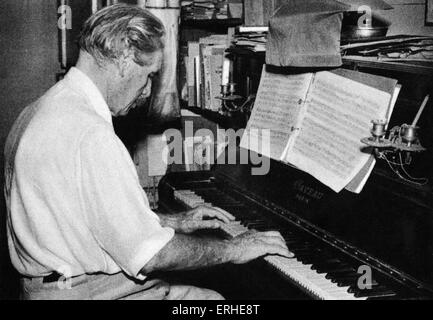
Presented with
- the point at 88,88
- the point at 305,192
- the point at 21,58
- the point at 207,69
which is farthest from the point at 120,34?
the point at 21,58

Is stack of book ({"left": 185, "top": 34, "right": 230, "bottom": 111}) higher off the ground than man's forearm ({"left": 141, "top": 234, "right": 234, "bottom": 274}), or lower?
higher

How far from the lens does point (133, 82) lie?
6.34 feet

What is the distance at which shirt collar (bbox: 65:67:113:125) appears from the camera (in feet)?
6.05

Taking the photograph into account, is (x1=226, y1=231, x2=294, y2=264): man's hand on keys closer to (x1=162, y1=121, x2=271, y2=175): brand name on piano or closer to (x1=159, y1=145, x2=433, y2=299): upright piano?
(x1=159, y1=145, x2=433, y2=299): upright piano

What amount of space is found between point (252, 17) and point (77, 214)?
1.80 m

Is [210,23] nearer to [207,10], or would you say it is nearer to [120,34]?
[207,10]

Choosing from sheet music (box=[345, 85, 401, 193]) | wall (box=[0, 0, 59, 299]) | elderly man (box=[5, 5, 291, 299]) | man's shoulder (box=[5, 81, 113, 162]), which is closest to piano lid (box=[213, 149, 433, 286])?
sheet music (box=[345, 85, 401, 193])

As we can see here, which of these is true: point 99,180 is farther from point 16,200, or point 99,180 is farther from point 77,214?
point 16,200

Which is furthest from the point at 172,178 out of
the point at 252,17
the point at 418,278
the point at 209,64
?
the point at 418,278

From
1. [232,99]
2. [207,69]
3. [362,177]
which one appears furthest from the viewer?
[207,69]

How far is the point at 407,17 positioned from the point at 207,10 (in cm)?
124

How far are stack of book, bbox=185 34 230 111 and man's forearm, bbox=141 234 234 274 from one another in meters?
1.39
